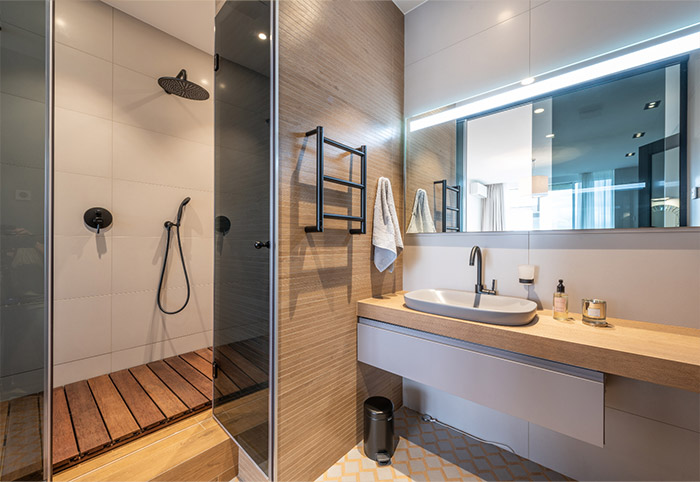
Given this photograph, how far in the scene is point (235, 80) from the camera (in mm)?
1435

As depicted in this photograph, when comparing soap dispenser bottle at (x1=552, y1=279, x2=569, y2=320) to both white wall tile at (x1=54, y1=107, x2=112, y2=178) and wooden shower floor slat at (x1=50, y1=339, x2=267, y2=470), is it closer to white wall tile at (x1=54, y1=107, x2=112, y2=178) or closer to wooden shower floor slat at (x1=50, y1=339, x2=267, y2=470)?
wooden shower floor slat at (x1=50, y1=339, x2=267, y2=470)

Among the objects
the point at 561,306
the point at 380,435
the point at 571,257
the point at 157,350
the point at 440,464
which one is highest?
the point at 571,257

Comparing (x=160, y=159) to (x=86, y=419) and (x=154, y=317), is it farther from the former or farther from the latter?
(x=86, y=419)

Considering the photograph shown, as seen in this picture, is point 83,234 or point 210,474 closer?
point 210,474

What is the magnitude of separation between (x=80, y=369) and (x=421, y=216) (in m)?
2.49

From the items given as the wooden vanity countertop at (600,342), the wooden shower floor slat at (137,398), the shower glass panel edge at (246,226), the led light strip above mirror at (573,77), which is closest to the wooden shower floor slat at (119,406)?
the wooden shower floor slat at (137,398)

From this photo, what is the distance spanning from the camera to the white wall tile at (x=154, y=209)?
2.07 metres

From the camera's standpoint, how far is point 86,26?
1911mm

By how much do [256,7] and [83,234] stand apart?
178 cm

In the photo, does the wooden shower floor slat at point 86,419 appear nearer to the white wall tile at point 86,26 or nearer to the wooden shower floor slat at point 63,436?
the wooden shower floor slat at point 63,436

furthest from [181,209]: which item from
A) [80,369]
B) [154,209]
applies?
[80,369]

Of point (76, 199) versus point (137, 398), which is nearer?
point (137, 398)

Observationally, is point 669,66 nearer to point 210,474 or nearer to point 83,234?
point 210,474

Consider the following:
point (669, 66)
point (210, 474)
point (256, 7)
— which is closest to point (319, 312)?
point (210, 474)
